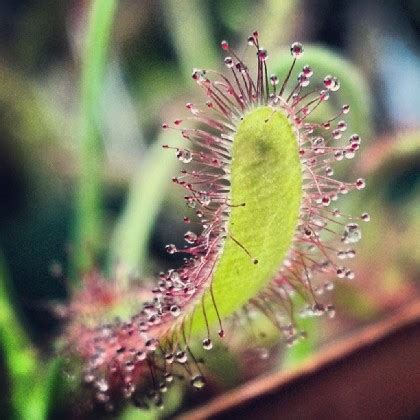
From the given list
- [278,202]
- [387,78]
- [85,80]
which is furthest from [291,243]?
[387,78]

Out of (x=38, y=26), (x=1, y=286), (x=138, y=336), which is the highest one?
(x=38, y=26)

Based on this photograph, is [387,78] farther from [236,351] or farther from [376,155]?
[236,351]

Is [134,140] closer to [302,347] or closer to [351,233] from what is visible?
[302,347]

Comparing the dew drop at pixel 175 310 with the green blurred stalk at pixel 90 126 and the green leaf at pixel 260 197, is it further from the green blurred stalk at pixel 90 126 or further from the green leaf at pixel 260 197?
the green blurred stalk at pixel 90 126

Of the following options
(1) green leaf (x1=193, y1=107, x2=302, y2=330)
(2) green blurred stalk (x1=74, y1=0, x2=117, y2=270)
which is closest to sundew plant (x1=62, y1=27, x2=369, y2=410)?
(1) green leaf (x1=193, y1=107, x2=302, y2=330)

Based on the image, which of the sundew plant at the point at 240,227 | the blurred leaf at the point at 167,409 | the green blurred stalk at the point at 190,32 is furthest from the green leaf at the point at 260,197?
the green blurred stalk at the point at 190,32

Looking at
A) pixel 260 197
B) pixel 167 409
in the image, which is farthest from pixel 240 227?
pixel 167 409

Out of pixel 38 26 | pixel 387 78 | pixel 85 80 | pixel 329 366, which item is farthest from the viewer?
pixel 38 26

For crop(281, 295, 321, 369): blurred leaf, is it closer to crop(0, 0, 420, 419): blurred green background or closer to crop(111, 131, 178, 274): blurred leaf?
crop(0, 0, 420, 419): blurred green background
